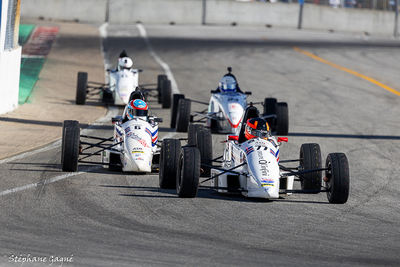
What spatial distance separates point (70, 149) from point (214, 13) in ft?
123

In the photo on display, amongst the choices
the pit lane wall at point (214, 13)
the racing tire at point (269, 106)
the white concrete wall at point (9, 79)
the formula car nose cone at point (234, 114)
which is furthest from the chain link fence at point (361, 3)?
the formula car nose cone at point (234, 114)

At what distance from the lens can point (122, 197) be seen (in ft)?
35.7

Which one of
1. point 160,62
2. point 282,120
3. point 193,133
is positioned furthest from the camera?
point 160,62

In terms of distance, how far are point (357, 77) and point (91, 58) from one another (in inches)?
480

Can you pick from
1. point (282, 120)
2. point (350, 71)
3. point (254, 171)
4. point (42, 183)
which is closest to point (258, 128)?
point (254, 171)

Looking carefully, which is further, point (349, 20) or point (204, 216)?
point (349, 20)

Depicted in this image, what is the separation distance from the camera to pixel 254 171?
10.6 metres

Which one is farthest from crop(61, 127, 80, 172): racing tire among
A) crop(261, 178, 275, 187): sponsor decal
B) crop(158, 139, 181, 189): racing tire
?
crop(261, 178, 275, 187): sponsor decal

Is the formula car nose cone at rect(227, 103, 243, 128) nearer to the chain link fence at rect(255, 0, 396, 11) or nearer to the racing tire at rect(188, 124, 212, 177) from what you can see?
the racing tire at rect(188, 124, 212, 177)

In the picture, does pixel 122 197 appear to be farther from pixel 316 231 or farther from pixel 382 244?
pixel 382 244

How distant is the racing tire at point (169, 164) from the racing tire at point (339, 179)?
2.56 meters

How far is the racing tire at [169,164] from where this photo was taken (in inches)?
450

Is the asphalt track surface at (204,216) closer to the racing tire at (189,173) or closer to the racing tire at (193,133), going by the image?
the racing tire at (189,173)

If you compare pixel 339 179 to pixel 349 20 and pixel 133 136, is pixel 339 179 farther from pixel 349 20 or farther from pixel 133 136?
pixel 349 20
